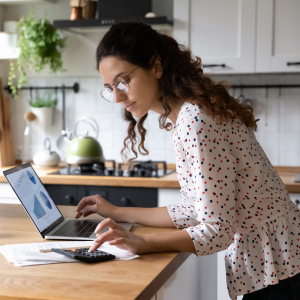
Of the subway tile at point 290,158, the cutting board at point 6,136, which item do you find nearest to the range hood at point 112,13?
the cutting board at point 6,136

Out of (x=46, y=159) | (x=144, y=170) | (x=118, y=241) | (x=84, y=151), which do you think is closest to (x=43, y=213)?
(x=118, y=241)

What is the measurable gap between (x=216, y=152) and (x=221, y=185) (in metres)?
0.08

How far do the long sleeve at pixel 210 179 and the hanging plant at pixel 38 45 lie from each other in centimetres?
217

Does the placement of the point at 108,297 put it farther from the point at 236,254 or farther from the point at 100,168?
the point at 100,168

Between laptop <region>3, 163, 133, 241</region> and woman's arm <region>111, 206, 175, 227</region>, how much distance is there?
1.2 inches

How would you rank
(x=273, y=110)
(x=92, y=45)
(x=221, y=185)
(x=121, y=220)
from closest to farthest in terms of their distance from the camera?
(x=221, y=185) < (x=121, y=220) < (x=273, y=110) < (x=92, y=45)

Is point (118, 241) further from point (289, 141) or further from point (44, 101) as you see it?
point (44, 101)

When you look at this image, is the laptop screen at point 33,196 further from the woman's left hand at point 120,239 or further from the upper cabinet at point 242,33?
the upper cabinet at point 242,33

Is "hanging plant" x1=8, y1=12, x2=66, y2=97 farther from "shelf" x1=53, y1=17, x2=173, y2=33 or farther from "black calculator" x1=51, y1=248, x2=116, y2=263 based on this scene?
"black calculator" x1=51, y1=248, x2=116, y2=263

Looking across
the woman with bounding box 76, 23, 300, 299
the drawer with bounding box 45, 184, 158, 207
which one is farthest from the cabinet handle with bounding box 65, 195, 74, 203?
the woman with bounding box 76, 23, 300, 299

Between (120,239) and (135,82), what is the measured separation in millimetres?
447

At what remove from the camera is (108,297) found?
77cm

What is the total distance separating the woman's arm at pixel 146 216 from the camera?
1.33 meters

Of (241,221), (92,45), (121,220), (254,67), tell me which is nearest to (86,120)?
(92,45)
